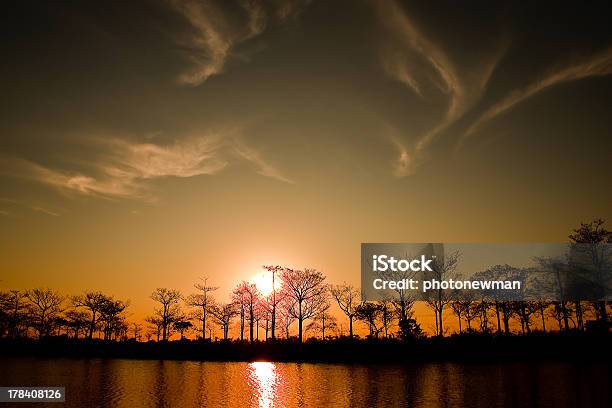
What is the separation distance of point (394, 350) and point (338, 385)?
26.3m

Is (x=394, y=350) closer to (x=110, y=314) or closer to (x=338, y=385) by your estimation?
(x=338, y=385)

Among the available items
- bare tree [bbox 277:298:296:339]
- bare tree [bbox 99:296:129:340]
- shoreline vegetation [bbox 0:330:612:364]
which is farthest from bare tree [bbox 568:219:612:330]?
bare tree [bbox 99:296:129:340]

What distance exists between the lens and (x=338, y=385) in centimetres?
3938

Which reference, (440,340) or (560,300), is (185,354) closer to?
(440,340)

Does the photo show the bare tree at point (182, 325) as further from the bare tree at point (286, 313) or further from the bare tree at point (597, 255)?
the bare tree at point (597, 255)

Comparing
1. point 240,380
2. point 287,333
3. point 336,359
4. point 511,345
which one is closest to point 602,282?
point 511,345

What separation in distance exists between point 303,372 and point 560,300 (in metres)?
43.3

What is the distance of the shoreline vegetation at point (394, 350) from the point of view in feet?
183

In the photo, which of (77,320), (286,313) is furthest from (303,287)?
(77,320)

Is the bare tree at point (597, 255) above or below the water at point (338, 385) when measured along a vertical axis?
above

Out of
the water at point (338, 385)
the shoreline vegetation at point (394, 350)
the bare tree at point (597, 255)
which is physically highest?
the bare tree at point (597, 255)

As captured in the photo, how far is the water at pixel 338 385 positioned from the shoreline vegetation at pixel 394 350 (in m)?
6.53

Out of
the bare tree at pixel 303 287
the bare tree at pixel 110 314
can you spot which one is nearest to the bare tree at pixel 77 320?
the bare tree at pixel 110 314

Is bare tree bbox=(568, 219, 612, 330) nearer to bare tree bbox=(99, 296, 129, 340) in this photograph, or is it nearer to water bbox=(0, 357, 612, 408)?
water bbox=(0, 357, 612, 408)
